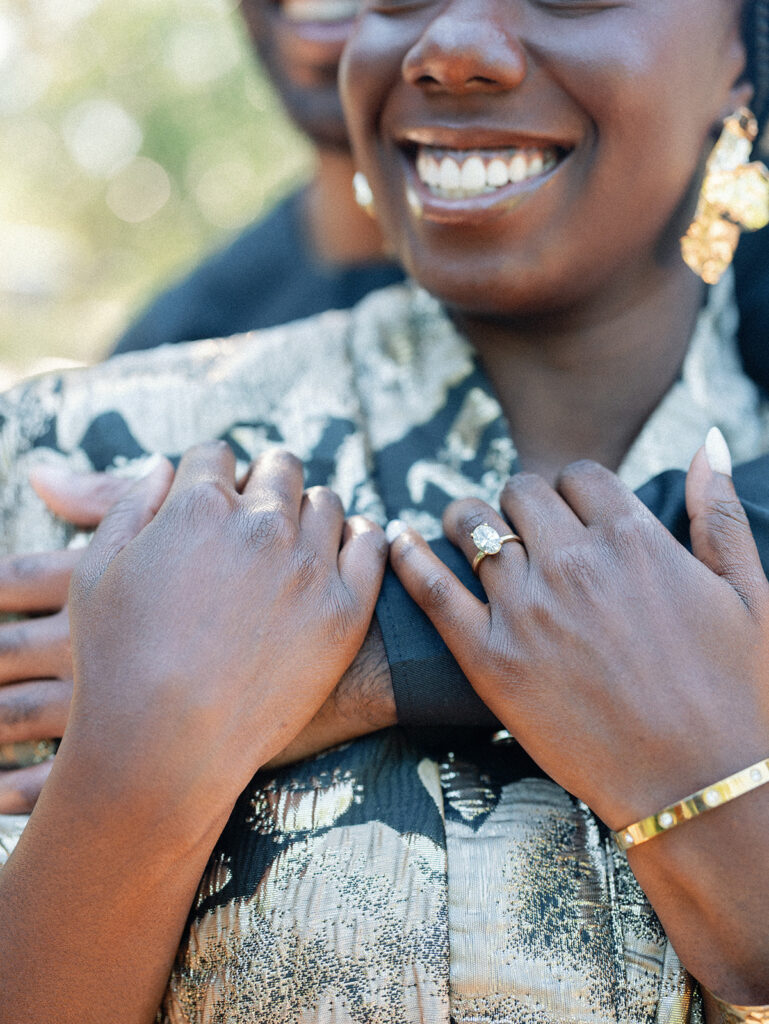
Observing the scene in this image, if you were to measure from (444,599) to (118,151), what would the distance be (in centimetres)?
786

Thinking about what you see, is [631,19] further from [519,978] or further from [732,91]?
[519,978]

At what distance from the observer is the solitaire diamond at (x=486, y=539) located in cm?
130

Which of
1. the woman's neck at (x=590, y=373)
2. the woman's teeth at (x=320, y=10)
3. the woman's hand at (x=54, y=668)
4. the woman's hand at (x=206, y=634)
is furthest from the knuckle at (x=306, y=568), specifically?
the woman's teeth at (x=320, y=10)

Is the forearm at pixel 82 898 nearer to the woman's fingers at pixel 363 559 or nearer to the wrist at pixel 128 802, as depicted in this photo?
the wrist at pixel 128 802

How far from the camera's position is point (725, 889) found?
3.64ft

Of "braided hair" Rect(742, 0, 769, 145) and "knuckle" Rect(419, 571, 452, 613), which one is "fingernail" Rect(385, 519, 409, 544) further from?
"braided hair" Rect(742, 0, 769, 145)

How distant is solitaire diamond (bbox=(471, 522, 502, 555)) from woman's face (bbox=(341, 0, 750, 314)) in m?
0.43

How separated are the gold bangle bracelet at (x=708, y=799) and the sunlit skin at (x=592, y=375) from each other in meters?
0.01

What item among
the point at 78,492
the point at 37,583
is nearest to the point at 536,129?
the point at 78,492

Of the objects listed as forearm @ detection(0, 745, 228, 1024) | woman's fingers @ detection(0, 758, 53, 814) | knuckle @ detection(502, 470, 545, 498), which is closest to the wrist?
→ forearm @ detection(0, 745, 228, 1024)

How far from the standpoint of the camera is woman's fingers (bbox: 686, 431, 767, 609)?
1231 mm

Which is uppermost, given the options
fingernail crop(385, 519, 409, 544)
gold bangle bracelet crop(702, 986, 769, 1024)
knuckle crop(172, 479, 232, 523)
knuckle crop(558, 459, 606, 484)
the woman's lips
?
the woman's lips

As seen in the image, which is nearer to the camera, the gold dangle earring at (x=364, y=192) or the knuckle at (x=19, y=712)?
the knuckle at (x=19, y=712)

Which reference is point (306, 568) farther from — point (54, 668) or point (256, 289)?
point (256, 289)
